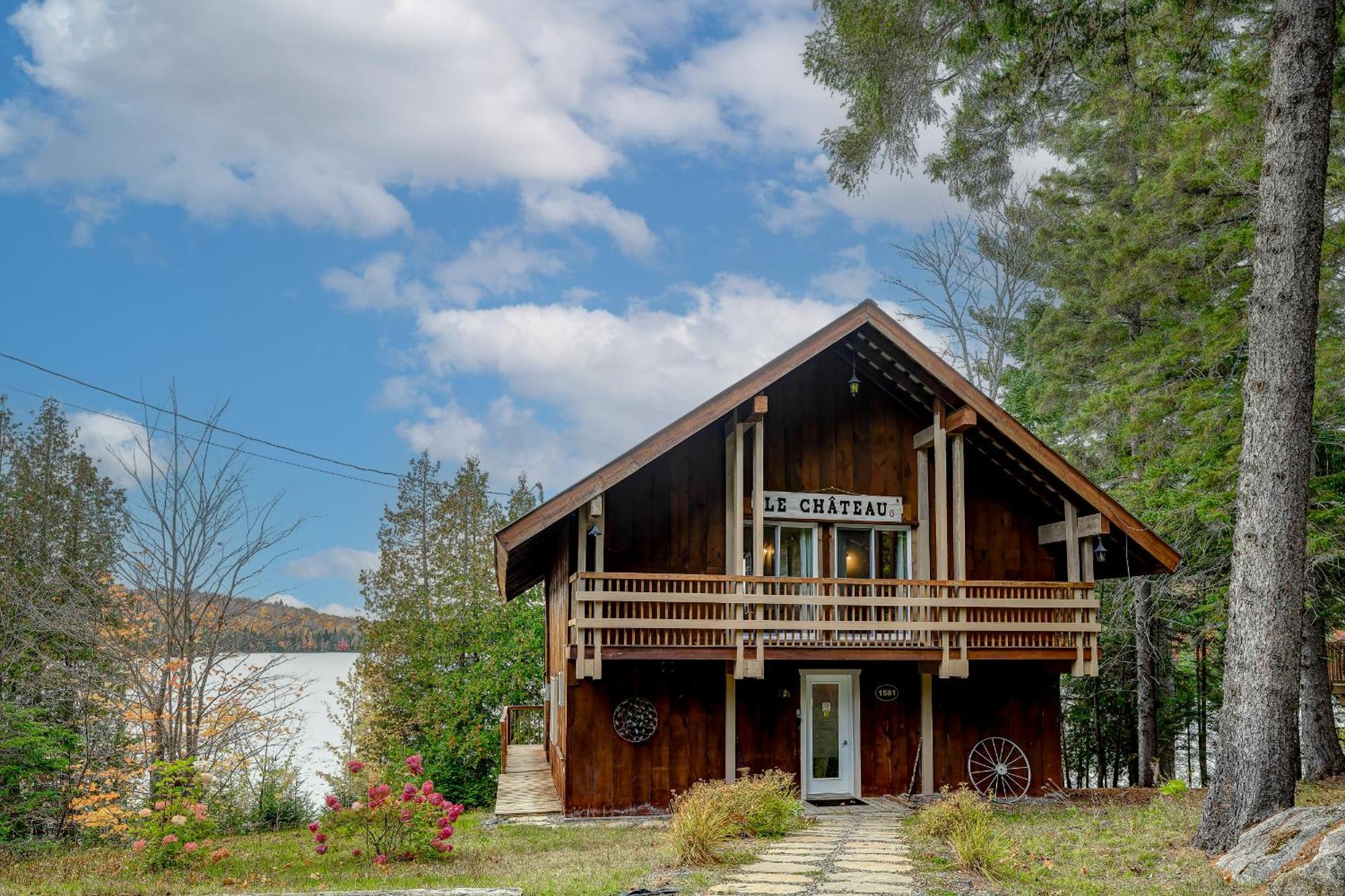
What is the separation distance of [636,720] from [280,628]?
9300 millimetres

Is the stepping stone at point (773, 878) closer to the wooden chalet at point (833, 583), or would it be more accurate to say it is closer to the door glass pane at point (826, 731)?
the wooden chalet at point (833, 583)

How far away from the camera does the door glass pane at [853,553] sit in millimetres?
15586

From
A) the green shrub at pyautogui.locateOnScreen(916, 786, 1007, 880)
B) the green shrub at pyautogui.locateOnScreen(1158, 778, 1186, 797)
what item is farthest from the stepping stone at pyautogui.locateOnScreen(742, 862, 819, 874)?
the green shrub at pyautogui.locateOnScreen(1158, 778, 1186, 797)

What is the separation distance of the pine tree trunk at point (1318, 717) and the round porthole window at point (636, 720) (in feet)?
34.9

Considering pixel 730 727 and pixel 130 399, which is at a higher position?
pixel 130 399

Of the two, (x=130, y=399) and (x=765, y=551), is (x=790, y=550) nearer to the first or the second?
(x=765, y=551)

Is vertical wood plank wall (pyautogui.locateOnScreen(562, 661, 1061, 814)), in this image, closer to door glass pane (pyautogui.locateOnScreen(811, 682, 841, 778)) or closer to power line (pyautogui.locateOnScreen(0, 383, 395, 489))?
door glass pane (pyautogui.locateOnScreen(811, 682, 841, 778))

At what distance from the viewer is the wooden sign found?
15.3 metres

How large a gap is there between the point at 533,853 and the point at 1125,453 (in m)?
16.9

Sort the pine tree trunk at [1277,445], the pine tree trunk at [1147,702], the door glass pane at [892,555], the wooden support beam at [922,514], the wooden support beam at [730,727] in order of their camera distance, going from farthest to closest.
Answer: the pine tree trunk at [1147,702] → the door glass pane at [892,555] → the wooden support beam at [922,514] → the wooden support beam at [730,727] → the pine tree trunk at [1277,445]

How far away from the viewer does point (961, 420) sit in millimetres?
14766

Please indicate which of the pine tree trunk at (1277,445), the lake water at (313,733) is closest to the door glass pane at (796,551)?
the pine tree trunk at (1277,445)

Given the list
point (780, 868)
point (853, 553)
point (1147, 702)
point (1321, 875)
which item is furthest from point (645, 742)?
point (1147, 702)

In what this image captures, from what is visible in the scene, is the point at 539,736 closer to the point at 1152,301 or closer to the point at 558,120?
the point at 558,120
